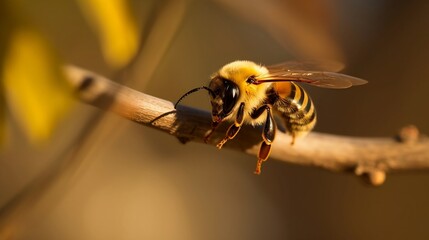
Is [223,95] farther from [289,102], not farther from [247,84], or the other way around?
[289,102]

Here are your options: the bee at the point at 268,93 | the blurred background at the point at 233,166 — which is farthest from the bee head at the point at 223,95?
the blurred background at the point at 233,166

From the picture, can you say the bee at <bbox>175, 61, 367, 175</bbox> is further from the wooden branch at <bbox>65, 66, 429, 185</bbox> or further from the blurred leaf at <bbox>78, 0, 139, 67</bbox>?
the blurred leaf at <bbox>78, 0, 139, 67</bbox>

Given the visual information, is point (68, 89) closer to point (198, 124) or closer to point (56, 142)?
point (198, 124)

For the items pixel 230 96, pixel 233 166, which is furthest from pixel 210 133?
pixel 233 166

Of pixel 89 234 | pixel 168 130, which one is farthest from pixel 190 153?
pixel 168 130

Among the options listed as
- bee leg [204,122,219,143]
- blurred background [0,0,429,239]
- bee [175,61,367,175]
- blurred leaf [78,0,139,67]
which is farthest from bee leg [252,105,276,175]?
blurred background [0,0,429,239]
